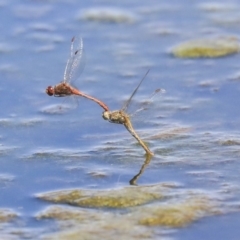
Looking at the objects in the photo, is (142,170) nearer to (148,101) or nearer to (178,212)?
(178,212)

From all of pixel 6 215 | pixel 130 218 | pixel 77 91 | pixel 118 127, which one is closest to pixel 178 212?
pixel 130 218

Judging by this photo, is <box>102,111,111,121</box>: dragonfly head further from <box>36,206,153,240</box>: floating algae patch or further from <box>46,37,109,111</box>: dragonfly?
<box>36,206,153,240</box>: floating algae patch

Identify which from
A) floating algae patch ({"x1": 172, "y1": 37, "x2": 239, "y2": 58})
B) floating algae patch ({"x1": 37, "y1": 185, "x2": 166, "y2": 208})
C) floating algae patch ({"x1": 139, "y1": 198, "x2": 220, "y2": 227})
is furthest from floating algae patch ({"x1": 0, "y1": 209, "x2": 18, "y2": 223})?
floating algae patch ({"x1": 172, "y1": 37, "x2": 239, "y2": 58})

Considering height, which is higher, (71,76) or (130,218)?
(71,76)

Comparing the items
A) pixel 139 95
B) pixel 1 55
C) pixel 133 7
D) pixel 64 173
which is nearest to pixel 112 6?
pixel 133 7

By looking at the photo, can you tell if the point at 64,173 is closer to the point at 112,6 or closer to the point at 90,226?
the point at 90,226
